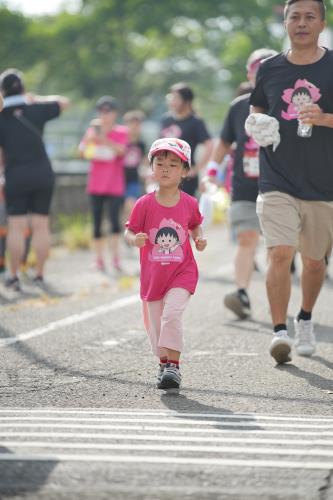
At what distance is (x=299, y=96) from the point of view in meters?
7.05

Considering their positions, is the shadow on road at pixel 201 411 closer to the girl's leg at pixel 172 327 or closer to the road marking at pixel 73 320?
the girl's leg at pixel 172 327

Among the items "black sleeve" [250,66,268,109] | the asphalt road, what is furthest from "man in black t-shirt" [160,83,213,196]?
"black sleeve" [250,66,268,109]

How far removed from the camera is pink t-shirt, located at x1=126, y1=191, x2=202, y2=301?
642cm

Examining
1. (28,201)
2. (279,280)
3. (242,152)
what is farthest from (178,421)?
(28,201)

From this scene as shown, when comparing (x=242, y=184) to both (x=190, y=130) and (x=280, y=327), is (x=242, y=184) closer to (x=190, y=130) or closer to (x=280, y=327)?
(x=190, y=130)

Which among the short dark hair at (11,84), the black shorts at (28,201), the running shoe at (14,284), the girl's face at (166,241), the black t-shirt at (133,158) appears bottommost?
the running shoe at (14,284)

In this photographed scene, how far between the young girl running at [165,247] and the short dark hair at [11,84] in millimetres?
4913

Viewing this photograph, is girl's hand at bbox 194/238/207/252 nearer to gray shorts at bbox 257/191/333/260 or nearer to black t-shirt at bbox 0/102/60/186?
gray shorts at bbox 257/191/333/260

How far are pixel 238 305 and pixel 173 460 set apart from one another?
16.5 ft

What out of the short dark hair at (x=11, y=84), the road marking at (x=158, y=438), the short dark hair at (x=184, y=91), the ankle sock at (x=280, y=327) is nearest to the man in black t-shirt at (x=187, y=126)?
the short dark hair at (x=184, y=91)

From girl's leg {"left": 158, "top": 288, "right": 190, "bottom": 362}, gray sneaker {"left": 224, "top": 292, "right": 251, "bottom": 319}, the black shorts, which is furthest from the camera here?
the black shorts

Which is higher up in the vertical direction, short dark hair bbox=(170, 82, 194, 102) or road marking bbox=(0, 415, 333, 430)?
short dark hair bbox=(170, 82, 194, 102)

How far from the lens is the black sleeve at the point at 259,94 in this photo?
7254 mm

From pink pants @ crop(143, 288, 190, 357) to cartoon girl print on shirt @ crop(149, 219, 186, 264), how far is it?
0.17 m
